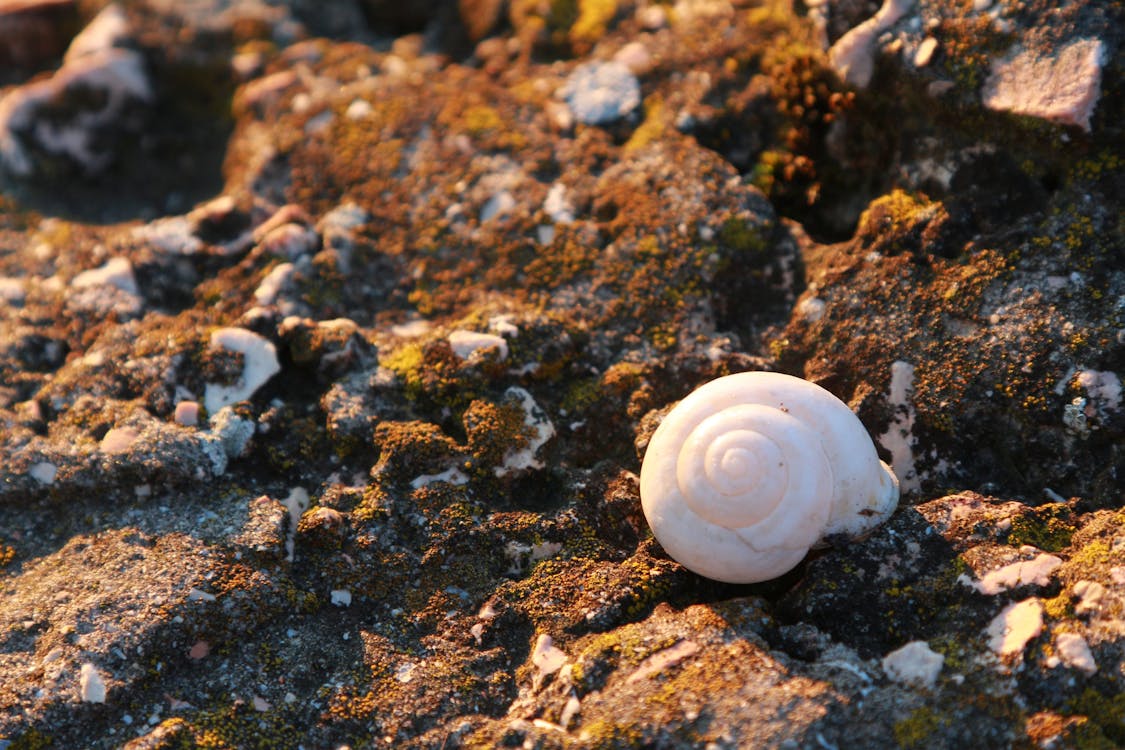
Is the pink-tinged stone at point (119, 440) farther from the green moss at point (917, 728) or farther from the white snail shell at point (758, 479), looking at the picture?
the green moss at point (917, 728)

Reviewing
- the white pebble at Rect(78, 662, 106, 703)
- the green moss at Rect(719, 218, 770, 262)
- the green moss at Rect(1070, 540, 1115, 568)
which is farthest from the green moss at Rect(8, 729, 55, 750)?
the green moss at Rect(1070, 540, 1115, 568)

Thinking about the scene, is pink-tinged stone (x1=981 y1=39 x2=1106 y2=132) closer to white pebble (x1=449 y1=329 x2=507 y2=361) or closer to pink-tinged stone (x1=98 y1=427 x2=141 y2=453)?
white pebble (x1=449 y1=329 x2=507 y2=361)

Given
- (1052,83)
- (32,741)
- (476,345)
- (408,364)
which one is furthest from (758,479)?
(32,741)

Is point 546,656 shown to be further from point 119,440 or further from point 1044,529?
point 119,440

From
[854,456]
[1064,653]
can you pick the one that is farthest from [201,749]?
[1064,653]

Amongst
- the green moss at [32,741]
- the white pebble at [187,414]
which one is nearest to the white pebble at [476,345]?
the white pebble at [187,414]
